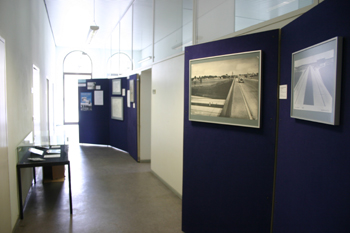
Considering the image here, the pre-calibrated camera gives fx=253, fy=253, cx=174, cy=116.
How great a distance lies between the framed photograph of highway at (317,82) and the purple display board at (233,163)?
36 cm

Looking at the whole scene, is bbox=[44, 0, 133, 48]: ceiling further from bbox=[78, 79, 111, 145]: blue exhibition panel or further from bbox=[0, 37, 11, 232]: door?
bbox=[0, 37, 11, 232]: door

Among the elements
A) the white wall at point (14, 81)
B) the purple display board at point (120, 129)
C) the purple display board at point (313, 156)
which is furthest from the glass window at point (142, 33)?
the purple display board at point (313, 156)

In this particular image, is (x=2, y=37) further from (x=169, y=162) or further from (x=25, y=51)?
(x=169, y=162)

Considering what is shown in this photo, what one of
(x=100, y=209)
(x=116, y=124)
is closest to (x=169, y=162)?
(x=100, y=209)

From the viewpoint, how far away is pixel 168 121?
4.64 metres

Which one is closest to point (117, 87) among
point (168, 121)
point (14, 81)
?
point (168, 121)

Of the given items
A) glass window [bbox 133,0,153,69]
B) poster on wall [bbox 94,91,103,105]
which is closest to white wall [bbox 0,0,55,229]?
glass window [bbox 133,0,153,69]

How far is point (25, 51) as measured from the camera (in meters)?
4.11

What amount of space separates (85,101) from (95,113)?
55 cm

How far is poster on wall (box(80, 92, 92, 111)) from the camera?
27.9 ft

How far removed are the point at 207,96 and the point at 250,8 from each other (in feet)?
3.30

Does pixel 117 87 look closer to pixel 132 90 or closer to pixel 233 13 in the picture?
pixel 132 90

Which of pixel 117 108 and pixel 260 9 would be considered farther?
pixel 117 108

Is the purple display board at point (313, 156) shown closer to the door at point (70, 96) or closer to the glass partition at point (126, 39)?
the glass partition at point (126, 39)
